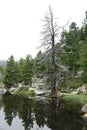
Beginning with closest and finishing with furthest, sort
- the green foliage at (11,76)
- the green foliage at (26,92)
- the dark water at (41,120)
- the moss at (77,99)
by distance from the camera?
the dark water at (41,120) → the moss at (77,99) → the green foliage at (26,92) → the green foliage at (11,76)

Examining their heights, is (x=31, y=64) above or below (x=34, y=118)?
above

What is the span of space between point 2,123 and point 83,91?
23215 mm

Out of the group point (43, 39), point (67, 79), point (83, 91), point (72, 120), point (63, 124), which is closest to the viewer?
point (63, 124)

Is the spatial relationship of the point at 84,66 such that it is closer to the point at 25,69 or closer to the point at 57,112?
the point at 57,112

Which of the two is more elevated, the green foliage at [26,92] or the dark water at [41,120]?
the green foliage at [26,92]

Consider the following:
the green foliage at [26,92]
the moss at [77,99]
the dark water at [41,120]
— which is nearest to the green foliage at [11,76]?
the green foliage at [26,92]

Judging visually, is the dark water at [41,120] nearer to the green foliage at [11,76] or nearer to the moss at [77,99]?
the moss at [77,99]

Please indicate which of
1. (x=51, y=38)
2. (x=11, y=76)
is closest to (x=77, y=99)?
(x=51, y=38)

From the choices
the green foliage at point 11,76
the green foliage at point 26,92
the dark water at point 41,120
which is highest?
the green foliage at point 11,76

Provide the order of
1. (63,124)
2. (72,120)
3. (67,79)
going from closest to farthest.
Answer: (63,124) < (72,120) < (67,79)

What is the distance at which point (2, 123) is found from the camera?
2000 cm

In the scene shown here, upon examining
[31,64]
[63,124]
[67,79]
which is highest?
[31,64]

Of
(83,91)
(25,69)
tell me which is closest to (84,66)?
(83,91)

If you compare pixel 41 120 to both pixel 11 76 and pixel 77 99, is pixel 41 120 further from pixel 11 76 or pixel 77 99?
pixel 11 76
